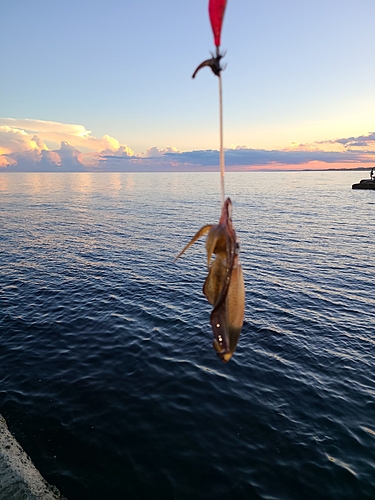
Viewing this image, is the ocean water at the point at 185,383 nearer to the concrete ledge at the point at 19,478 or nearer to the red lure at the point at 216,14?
the concrete ledge at the point at 19,478

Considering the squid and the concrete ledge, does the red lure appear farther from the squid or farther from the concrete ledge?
the concrete ledge

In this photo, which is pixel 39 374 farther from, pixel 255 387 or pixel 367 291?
pixel 367 291

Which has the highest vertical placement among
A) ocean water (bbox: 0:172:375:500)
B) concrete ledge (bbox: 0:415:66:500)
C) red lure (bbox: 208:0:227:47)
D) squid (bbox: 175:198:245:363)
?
red lure (bbox: 208:0:227:47)

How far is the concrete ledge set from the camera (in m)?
8.57

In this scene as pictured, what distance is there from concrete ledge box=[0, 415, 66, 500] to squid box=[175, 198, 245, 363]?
360 inches

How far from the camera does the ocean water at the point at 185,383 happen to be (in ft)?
33.5

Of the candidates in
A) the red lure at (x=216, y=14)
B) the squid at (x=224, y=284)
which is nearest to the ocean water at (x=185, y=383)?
the squid at (x=224, y=284)

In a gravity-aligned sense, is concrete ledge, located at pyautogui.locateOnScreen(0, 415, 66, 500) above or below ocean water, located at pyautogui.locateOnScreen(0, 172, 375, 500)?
above

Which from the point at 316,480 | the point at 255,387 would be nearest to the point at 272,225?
the point at 255,387

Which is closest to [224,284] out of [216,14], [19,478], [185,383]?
[216,14]

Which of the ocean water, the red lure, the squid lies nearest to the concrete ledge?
the ocean water

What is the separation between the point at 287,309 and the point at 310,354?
5.34 meters

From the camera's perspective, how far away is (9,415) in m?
12.3

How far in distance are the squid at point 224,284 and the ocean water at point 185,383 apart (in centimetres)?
941
